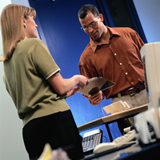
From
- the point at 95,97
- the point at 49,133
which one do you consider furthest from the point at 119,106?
the point at 49,133

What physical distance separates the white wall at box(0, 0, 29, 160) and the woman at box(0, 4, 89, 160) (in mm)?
1196

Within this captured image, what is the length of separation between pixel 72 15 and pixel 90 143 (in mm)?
2514

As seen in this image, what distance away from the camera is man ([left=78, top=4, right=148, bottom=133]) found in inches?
92.1

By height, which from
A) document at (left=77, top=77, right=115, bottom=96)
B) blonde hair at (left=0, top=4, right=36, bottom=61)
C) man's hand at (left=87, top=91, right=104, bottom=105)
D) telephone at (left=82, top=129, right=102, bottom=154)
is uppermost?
blonde hair at (left=0, top=4, right=36, bottom=61)

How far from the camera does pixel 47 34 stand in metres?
3.60

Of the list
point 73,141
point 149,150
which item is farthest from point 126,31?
point 149,150

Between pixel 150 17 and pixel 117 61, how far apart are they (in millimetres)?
1741

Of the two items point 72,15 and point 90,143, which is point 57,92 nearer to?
point 90,143

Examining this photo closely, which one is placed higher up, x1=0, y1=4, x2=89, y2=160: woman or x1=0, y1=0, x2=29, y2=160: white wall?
x1=0, y1=4, x2=89, y2=160: woman

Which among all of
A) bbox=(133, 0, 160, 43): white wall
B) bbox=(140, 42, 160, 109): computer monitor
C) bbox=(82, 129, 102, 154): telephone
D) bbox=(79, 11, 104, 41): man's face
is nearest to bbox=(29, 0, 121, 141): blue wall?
bbox=(133, 0, 160, 43): white wall

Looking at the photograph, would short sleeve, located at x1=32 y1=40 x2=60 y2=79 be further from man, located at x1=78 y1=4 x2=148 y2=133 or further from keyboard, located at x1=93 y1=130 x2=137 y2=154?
man, located at x1=78 y1=4 x2=148 y2=133

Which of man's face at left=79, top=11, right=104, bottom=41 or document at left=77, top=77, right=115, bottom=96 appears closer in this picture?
document at left=77, top=77, right=115, bottom=96

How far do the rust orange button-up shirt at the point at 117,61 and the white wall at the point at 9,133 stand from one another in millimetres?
996

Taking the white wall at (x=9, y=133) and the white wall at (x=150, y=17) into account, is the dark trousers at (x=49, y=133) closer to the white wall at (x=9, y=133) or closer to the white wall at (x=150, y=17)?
the white wall at (x=9, y=133)
